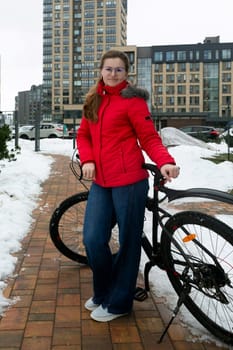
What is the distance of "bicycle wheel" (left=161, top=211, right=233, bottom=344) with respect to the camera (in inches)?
102

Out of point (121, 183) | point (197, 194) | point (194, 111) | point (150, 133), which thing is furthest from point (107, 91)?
point (194, 111)

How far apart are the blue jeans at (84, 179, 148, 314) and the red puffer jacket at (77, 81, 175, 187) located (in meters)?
0.09

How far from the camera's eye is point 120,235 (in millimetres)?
2836

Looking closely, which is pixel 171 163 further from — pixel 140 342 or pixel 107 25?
Result: pixel 107 25

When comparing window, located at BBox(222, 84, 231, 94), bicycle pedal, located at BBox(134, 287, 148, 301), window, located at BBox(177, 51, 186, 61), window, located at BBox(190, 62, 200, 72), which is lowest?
bicycle pedal, located at BBox(134, 287, 148, 301)

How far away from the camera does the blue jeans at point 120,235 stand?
2779mm

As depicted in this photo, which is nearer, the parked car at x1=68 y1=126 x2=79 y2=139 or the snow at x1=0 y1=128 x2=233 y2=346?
the snow at x1=0 y1=128 x2=233 y2=346

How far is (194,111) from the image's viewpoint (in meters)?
119

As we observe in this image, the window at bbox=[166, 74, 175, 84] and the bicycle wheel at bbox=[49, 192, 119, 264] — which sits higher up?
the window at bbox=[166, 74, 175, 84]

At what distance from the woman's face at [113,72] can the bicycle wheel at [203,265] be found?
923mm

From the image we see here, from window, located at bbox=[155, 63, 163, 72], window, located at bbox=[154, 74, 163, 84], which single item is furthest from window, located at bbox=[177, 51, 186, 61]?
window, located at bbox=[154, 74, 163, 84]

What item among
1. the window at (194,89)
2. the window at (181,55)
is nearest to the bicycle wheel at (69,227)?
the window at (181,55)

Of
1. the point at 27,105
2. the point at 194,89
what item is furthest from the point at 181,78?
the point at 27,105

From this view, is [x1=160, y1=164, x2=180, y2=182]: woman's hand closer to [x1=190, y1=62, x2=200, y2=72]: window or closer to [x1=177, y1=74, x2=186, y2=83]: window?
[x1=190, y1=62, x2=200, y2=72]: window
